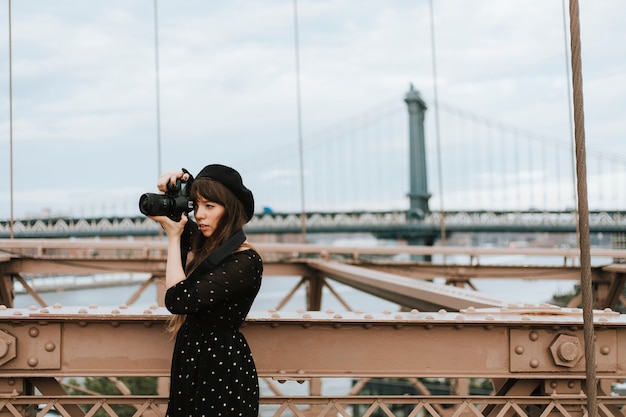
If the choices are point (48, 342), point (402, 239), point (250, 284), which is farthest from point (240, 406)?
point (402, 239)

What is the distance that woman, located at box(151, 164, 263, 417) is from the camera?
225 centimetres

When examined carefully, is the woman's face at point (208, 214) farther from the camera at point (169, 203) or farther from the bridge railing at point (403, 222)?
the bridge railing at point (403, 222)

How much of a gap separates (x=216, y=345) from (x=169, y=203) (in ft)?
1.57

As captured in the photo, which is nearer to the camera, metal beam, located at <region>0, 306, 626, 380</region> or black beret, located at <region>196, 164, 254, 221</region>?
black beret, located at <region>196, 164, 254, 221</region>

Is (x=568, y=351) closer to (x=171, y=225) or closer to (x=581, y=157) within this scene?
(x=581, y=157)

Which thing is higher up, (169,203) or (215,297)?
(169,203)

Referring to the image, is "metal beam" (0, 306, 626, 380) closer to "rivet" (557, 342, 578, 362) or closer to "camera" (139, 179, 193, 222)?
"rivet" (557, 342, 578, 362)

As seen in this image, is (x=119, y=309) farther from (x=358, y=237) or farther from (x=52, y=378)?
(x=358, y=237)

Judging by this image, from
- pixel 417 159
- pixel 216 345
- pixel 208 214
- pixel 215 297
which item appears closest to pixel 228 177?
pixel 208 214

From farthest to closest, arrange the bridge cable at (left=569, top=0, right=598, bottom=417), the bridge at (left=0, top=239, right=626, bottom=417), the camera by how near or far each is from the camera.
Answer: the bridge at (left=0, top=239, right=626, bottom=417) < the camera < the bridge cable at (left=569, top=0, right=598, bottom=417)

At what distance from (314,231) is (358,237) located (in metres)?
4.56

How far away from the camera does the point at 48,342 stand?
2.75 meters

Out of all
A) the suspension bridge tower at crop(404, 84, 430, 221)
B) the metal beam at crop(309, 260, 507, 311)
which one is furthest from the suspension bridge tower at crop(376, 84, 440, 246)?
the metal beam at crop(309, 260, 507, 311)

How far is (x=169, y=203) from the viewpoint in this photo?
2.28 meters
